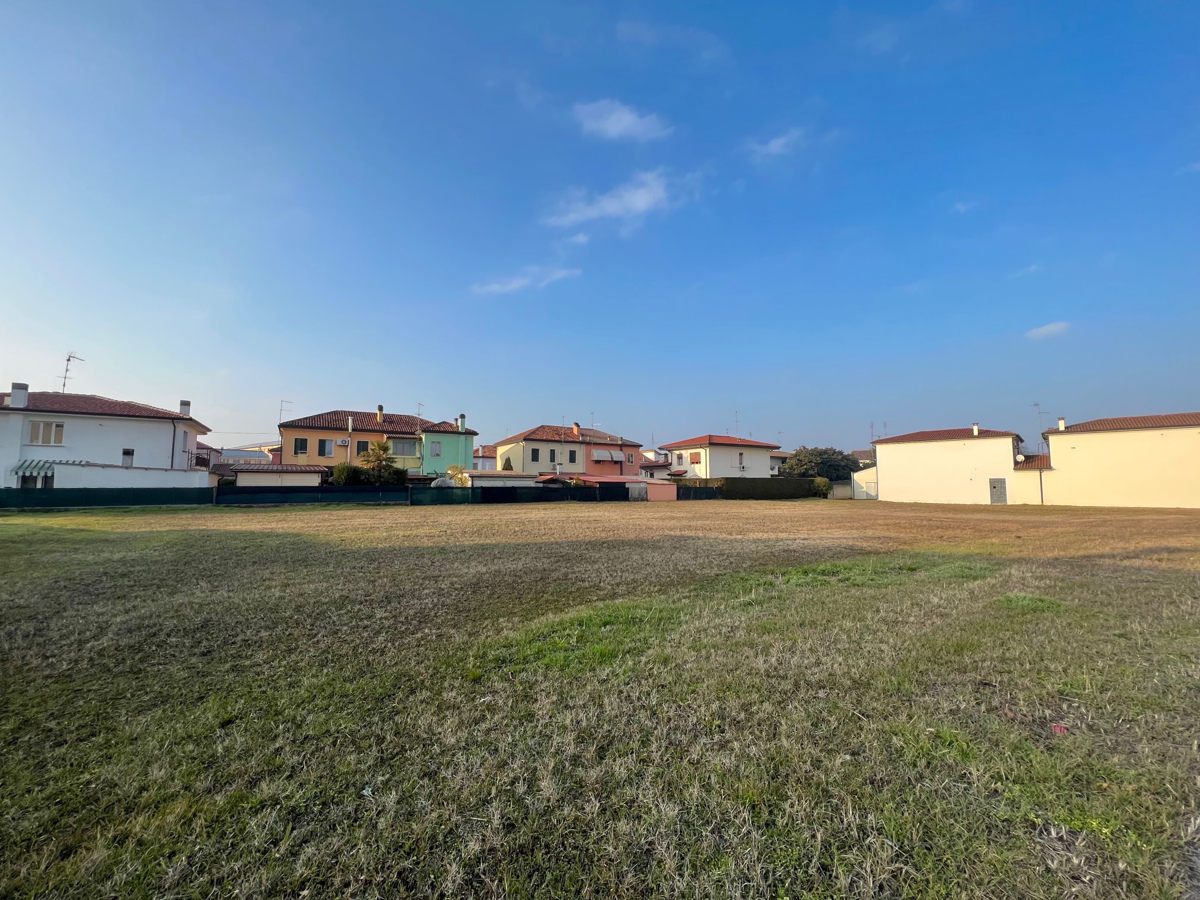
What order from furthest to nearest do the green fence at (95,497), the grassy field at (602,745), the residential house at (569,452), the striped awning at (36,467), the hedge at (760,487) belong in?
the residential house at (569,452), the hedge at (760,487), the striped awning at (36,467), the green fence at (95,497), the grassy field at (602,745)

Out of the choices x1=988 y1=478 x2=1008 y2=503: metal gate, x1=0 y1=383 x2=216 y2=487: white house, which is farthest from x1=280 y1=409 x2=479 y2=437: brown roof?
x1=988 y1=478 x2=1008 y2=503: metal gate

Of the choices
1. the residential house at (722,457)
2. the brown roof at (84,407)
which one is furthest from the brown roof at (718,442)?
the brown roof at (84,407)

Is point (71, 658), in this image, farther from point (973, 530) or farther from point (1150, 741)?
point (973, 530)

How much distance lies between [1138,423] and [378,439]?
53836 millimetres

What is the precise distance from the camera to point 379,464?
Result: 115 ft

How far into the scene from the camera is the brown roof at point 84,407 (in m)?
29.9

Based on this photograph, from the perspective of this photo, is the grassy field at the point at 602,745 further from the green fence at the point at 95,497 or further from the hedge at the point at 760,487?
the hedge at the point at 760,487

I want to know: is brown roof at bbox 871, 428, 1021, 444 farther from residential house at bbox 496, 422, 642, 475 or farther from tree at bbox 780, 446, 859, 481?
residential house at bbox 496, 422, 642, 475

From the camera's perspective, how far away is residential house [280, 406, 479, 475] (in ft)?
137

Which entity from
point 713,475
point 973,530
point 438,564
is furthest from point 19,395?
point 713,475

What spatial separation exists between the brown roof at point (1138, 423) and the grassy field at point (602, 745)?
3562cm

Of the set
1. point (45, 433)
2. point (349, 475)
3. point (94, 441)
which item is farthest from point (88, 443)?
point (349, 475)

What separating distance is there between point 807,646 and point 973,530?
636 inches

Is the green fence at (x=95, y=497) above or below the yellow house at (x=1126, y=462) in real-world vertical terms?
below
